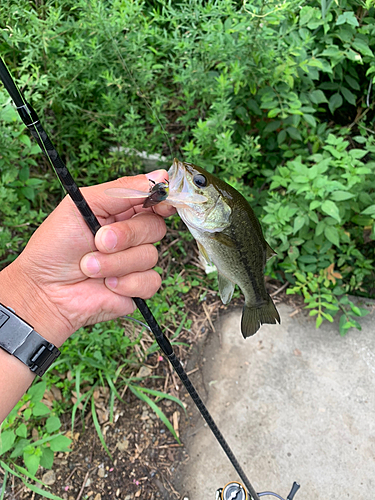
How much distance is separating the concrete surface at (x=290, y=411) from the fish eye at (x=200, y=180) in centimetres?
181

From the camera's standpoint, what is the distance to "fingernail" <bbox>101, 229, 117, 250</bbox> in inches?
46.7

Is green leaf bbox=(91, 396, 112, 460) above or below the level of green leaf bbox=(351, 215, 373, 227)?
below

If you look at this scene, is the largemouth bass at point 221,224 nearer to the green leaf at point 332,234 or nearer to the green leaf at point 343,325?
the green leaf at point 332,234

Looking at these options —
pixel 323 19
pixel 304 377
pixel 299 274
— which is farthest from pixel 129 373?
pixel 323 19

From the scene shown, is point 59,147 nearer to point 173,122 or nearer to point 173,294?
point 173,122

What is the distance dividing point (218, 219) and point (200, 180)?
0.48 ft

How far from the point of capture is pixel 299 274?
2615 millimetres

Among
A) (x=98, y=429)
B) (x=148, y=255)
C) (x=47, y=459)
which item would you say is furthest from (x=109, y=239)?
(x=98, y=429)

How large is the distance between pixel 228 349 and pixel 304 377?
585 millimetres

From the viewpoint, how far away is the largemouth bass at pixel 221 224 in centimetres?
113

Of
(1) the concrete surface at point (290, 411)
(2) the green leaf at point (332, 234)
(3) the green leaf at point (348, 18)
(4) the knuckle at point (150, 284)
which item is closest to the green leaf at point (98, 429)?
(1) the concrete surface at point (290, 411)

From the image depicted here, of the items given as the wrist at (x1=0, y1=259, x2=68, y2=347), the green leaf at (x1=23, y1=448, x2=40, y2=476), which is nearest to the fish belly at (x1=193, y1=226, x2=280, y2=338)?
the wrist at (x1=0, y1=259, x2=68, y2=347)

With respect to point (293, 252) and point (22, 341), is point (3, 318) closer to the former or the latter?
point (22, 341)

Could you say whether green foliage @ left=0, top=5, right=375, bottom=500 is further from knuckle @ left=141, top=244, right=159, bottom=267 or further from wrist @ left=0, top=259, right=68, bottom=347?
knuckle @ left=141, top=244, right=159, bottom=267
